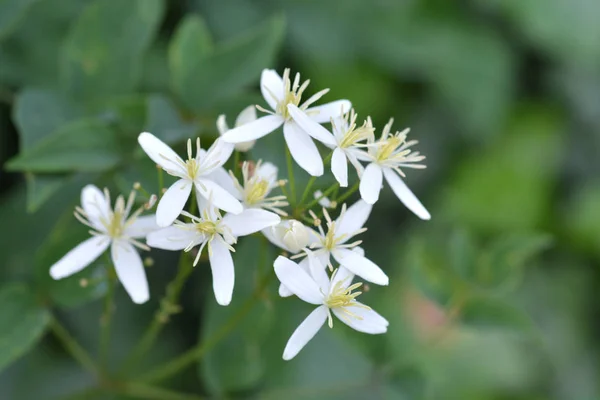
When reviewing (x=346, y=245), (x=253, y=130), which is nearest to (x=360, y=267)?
(x=346, y=245)

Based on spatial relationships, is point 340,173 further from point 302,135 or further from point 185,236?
point 185,236

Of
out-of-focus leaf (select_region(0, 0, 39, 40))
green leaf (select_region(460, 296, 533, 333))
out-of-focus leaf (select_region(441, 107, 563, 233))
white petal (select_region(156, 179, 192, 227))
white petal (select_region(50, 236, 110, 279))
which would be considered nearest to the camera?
white petal (select_region(156, 179, 192, 227))

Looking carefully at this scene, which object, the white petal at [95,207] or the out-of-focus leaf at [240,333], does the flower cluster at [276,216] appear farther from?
the out-of-focus leaf at [240,333]

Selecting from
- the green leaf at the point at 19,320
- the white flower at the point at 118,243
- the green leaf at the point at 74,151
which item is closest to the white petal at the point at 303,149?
the white flower at the point at 118,243

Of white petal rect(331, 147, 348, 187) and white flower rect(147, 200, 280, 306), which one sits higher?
white petal rect(331, 147, 348, 187)

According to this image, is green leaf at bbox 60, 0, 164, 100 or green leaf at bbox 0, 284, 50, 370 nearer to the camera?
green leaf at bbox 0, 284, 50, 370

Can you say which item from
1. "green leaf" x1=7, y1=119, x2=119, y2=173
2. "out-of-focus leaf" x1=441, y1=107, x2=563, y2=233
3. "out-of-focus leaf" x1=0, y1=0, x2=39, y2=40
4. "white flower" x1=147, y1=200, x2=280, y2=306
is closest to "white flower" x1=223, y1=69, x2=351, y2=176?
"white flower" x1=147, y1=200, x2=280, y2=306

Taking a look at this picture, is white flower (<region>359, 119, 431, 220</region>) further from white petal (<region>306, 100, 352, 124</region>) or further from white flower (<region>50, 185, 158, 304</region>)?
white flower (<region>50, 185, 158, 304</region>)
